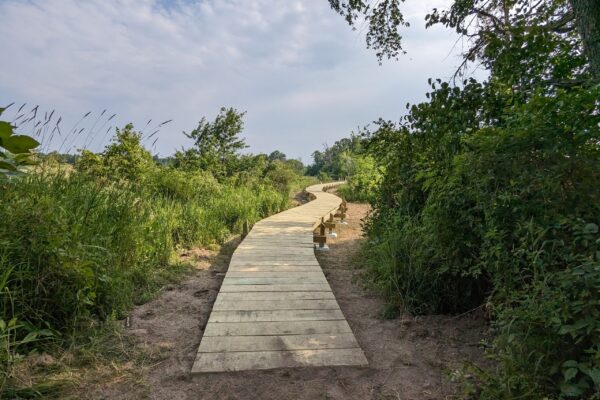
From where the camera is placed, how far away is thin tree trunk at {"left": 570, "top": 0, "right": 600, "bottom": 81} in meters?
3.38

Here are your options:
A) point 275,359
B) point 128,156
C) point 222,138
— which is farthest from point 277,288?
point 222,138

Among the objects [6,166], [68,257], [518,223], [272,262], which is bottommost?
[272,262]

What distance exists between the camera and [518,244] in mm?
2250

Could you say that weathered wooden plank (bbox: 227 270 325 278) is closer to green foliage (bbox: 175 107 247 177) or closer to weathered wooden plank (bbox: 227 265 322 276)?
weathered wooden plank (bbox: 227 265 322 276)

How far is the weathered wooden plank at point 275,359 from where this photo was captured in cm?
245

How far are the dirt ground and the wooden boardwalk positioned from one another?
12 cm

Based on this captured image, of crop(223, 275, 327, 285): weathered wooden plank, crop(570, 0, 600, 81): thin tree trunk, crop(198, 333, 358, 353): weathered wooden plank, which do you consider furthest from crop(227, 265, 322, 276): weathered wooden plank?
crop(570, 0, 600, 81): thin tree trunk

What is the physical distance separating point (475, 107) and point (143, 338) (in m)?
3.72

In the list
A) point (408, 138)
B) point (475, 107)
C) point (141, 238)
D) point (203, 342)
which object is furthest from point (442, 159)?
point (141, 238)

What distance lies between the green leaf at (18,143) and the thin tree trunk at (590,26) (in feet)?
15.9

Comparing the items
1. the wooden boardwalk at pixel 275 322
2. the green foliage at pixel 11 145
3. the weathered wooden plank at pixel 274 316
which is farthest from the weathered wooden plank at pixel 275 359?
the green foliage at pixel 11 145

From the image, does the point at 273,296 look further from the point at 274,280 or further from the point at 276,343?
the point at 276,343

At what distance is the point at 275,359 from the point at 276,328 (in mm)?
472

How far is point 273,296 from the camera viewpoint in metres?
3.73
